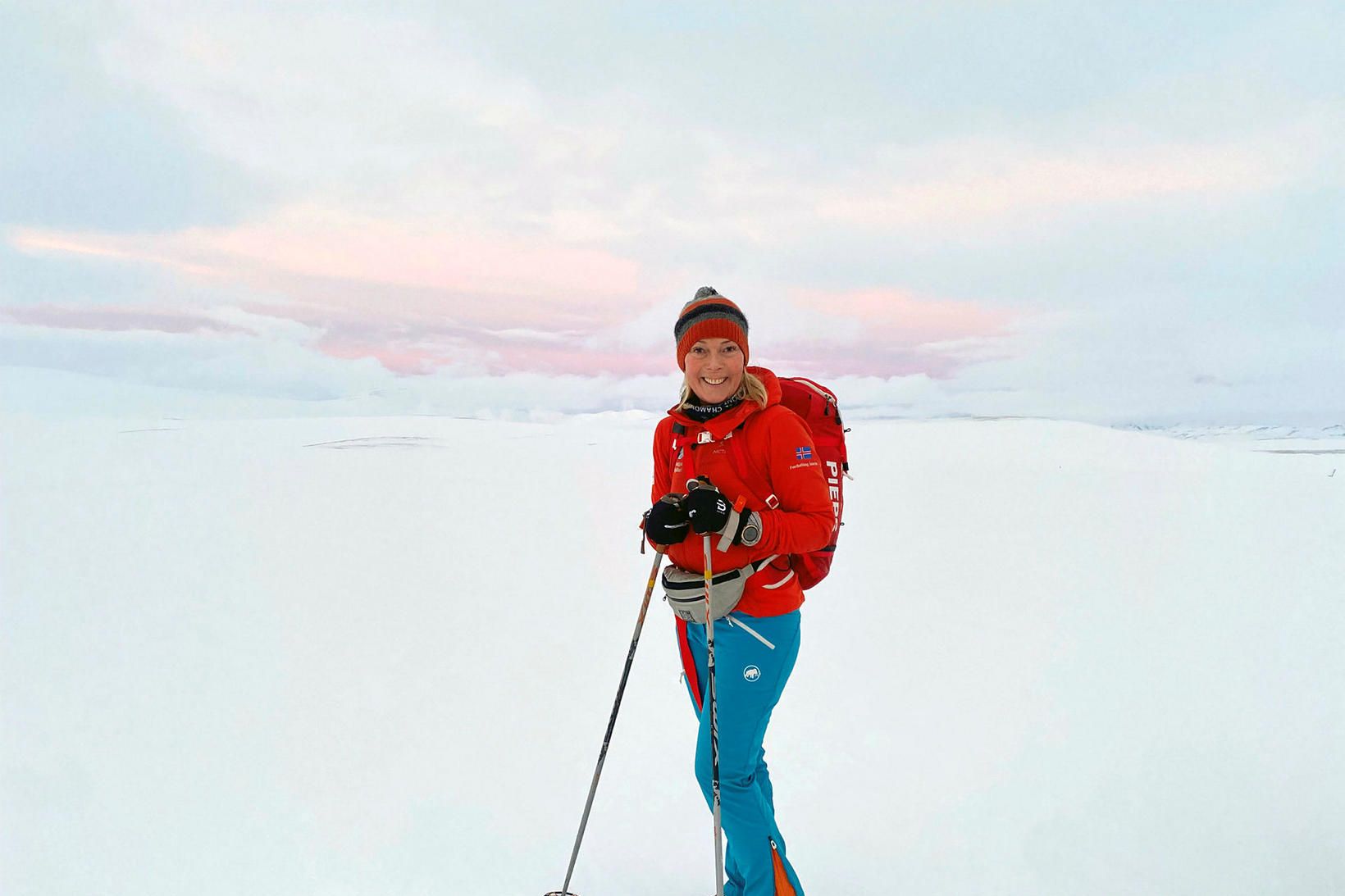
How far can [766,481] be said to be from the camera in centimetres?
209

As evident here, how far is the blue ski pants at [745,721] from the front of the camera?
2104 mm

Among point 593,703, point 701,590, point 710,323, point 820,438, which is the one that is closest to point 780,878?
point 701,590

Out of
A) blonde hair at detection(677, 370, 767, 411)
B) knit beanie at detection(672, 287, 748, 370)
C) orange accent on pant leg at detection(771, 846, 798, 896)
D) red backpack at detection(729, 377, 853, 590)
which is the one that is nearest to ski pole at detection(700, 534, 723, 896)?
orange accent on pant leg at detection(771, 846, 798, 896)

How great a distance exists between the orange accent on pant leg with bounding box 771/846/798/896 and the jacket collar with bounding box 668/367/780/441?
1.28 m

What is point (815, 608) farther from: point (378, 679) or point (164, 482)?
point (164, 482)

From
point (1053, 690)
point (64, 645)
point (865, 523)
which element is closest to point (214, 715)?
point (64, 645)

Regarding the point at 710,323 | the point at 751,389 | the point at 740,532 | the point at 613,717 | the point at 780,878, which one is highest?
the point at 710,323

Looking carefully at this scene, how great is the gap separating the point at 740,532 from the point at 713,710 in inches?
21.8

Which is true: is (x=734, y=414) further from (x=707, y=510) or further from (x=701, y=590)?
(x=701, y=590)

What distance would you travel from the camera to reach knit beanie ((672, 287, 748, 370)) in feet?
6.88

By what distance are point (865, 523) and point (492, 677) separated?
4849 millimetres

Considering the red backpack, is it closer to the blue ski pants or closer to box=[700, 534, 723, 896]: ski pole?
the blue ski pants

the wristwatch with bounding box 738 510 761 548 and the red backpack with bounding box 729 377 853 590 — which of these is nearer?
the wristwatch with bounding box 738 510 761 548

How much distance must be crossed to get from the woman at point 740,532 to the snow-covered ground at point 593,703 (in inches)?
30.0
